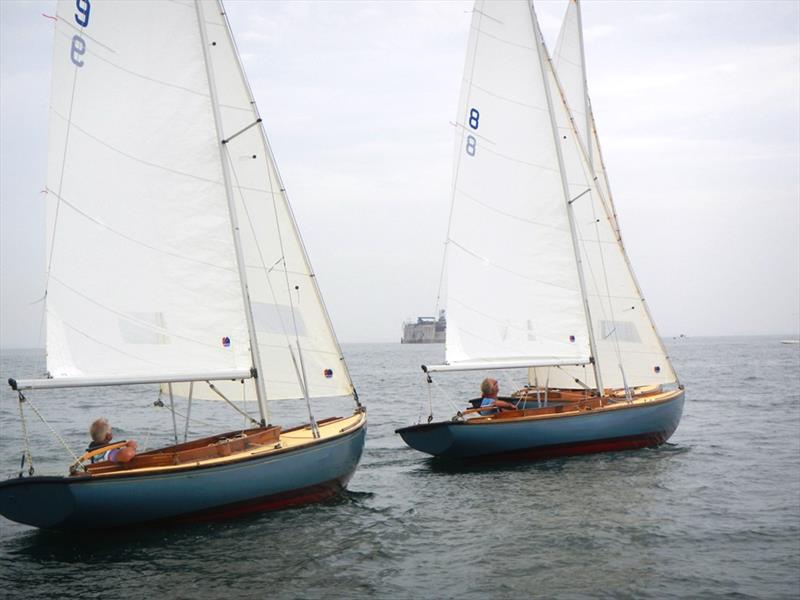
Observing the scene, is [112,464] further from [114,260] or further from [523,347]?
[523,347]

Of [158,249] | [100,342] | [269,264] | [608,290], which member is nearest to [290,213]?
[269,264]

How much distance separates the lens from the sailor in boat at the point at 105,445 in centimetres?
1241

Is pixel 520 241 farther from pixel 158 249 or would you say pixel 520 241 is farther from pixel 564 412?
pixel 158 249

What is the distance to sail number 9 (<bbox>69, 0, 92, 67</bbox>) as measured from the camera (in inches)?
522

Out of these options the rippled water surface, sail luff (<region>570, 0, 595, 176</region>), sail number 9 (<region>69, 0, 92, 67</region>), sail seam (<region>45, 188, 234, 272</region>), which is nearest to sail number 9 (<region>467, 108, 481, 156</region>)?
sail luff (<region>570, 0, 595, 176</region>)

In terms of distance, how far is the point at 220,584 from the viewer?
10.3m

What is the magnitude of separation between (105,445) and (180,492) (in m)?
1.80

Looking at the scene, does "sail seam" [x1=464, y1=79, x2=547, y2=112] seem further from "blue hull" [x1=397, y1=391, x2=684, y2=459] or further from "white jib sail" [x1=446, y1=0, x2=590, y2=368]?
"blue hull" [x1=397, y1=391, x2=684, y2=459]

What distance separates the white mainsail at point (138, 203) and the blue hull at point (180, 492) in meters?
1.74

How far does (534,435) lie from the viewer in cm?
1778

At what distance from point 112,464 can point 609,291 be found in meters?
12.8

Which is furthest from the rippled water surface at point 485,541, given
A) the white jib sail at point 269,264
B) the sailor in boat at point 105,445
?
the white jib sail at point 269,264

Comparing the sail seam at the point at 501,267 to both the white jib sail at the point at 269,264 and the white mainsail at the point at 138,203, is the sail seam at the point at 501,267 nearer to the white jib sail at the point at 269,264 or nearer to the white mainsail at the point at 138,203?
the white jib sail at the point at 269,264

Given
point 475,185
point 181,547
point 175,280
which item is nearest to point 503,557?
point 181,547
